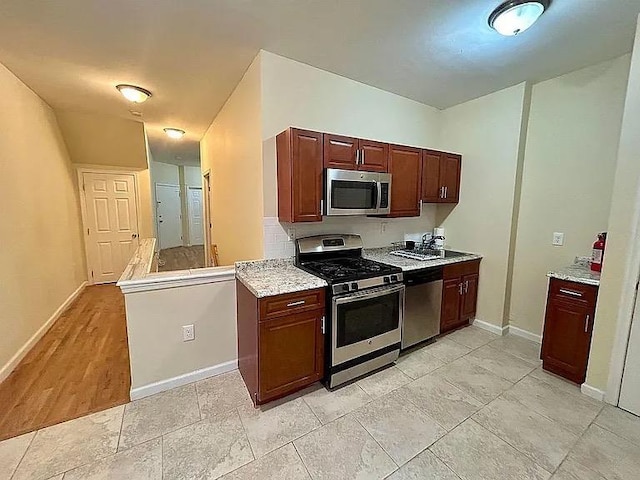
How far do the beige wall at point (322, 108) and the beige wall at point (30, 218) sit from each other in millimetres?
2511

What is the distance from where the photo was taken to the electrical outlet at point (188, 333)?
2326 millimetres

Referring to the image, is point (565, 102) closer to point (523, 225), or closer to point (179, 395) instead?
point (523, 225)

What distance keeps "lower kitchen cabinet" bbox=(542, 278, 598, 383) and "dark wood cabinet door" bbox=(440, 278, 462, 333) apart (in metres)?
0.82

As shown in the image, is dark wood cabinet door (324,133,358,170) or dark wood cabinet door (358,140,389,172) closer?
dark wood cabinet door (324,133,358,170)

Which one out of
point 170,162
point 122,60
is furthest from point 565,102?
point 170,162

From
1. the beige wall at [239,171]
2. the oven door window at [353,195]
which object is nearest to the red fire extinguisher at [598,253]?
the oven door window at [353,195]

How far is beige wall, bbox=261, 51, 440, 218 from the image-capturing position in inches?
98.1

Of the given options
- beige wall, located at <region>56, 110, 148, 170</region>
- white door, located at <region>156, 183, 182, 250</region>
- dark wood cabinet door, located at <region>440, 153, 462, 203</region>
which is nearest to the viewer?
dark wood cabinet door, located at <region>440, 153, 462, 203</region>

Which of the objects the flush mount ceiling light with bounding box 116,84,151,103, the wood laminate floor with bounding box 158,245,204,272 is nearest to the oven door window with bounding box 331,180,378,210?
the flush mount ceiling light with bounding box 116,84,151,103

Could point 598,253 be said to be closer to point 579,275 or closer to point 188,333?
point 579,275

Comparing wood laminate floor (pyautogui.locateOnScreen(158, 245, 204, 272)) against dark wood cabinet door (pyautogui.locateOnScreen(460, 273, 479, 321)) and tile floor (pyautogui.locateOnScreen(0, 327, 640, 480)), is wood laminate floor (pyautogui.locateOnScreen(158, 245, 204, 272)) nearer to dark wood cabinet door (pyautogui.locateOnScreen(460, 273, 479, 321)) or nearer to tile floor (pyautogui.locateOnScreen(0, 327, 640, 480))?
tile floor (pyautogui.locateOnScreen(0, 327, 640, 480))

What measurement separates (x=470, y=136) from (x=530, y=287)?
6.26 feet

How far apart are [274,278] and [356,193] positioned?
1.08m

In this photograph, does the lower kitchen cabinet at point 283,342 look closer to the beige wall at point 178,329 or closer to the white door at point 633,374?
the beige wall at point 178,329
